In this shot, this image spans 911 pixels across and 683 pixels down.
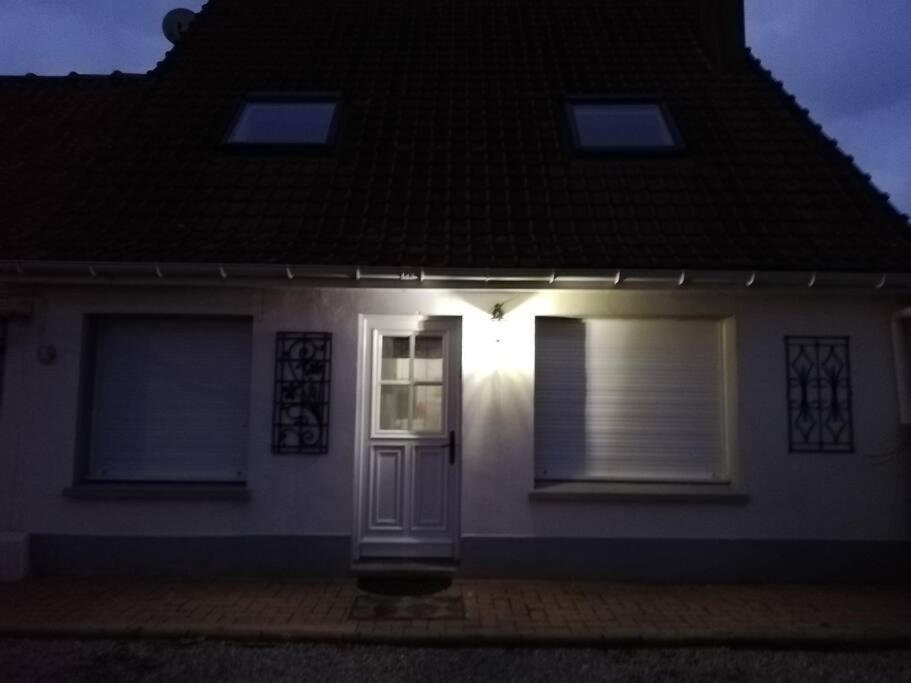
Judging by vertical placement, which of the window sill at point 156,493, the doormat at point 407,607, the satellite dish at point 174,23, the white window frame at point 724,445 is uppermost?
the satellite dish at point 174,23

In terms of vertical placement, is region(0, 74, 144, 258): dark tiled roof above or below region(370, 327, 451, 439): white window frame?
above

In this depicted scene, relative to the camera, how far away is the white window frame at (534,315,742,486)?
614cm

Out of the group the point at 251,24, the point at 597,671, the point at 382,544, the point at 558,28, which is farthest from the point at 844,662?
the point at 251,24

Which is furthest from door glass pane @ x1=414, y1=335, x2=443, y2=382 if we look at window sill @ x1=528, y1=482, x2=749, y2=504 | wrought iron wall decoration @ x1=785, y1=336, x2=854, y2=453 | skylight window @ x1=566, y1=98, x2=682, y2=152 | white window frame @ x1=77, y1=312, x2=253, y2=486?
wrought iron wall decoration @ x1=785, y1=336, x2=854, y2=453

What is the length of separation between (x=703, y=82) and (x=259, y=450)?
6560mm

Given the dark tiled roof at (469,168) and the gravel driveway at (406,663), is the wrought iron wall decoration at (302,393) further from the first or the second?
the gravel driveway at (406,663)

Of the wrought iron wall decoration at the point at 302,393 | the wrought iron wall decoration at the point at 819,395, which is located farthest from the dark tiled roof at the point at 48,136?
the wrought iron wall decoration at the point at 819,395

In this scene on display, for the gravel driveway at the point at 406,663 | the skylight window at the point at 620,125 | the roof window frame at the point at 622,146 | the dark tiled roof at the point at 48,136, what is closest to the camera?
the gravel driveway at the point at 406,663

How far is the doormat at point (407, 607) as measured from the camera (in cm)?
Result: 517

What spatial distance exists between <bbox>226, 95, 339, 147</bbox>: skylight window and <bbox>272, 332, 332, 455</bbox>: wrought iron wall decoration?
248cm

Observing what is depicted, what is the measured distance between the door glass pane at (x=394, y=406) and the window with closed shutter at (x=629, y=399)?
1192 mm

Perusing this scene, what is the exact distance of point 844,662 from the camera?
4.56m

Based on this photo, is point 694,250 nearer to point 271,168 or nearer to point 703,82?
point 703,82

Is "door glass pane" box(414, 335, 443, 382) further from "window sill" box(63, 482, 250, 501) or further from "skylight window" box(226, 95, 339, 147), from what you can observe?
"skylight window" box(226, 95, 339, 147)
